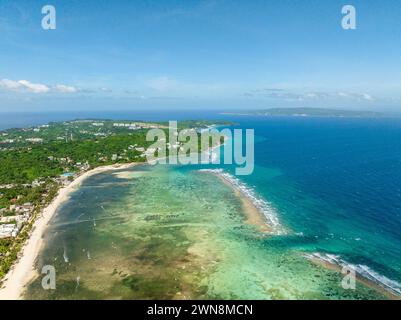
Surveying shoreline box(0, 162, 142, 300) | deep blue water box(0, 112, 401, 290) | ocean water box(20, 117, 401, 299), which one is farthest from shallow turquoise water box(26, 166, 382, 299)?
deep blue water box(0, 112, 401, 290)

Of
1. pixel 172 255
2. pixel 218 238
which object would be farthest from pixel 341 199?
pixel 172 255

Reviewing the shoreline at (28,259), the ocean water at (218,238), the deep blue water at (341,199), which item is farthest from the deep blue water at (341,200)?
the shoreline at (28,259)

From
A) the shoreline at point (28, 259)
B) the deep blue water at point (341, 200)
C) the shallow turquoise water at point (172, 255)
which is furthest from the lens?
the deep blue water at point (341, 200)

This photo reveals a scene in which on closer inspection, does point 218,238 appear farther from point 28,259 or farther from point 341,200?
point 341,200

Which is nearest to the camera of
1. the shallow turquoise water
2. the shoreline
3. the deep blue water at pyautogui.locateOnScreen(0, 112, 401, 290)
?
the shallow turquoise water

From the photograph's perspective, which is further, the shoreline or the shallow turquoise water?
the shoreline

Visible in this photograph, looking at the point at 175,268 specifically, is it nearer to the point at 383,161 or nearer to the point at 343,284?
the point at 343,284

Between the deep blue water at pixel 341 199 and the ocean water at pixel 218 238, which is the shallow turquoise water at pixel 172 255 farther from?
the deep blue water at pixel 341 199

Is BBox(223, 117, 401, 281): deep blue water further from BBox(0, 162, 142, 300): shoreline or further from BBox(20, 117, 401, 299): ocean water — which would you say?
BBox(0, 162, 142, 300): shoreline
